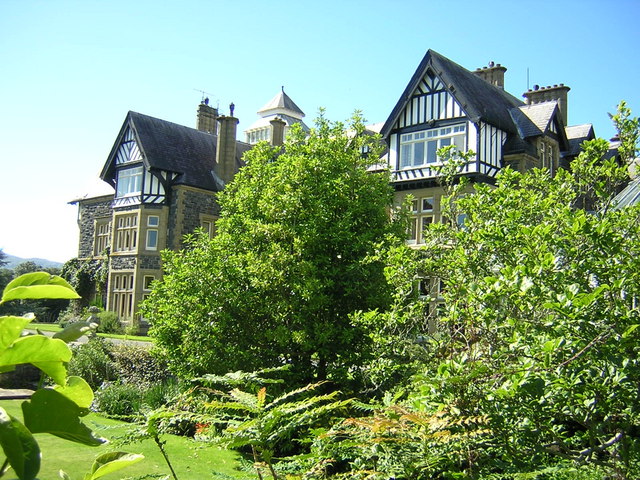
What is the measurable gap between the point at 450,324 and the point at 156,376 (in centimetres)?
1236

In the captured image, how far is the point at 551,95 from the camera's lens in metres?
28.8

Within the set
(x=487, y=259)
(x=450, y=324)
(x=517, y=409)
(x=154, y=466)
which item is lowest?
(x=154, y=466)

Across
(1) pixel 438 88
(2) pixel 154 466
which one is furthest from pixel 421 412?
(1) pixel 438 88

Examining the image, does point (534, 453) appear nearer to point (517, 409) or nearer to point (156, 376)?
point (517, 409)

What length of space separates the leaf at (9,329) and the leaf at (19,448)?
11 cm

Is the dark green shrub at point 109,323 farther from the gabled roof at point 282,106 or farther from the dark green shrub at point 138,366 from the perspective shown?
the gabled roof at point 282,106

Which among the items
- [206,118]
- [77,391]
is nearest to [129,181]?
[206,118]

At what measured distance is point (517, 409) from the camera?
4211 mm

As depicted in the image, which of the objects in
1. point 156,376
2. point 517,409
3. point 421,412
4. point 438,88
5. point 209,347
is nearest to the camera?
point 517,409

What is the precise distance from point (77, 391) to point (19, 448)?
0.22 m

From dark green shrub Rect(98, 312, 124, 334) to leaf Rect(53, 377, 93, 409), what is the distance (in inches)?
1082

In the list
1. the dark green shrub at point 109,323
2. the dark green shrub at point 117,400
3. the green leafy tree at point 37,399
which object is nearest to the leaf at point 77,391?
the green leafy tree at point 37,399

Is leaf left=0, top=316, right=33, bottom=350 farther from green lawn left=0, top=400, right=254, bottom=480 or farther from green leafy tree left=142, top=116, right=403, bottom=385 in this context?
green leafy tree left=142, top=116, right=403, bottom=385

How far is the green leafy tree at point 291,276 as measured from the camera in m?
11.1
